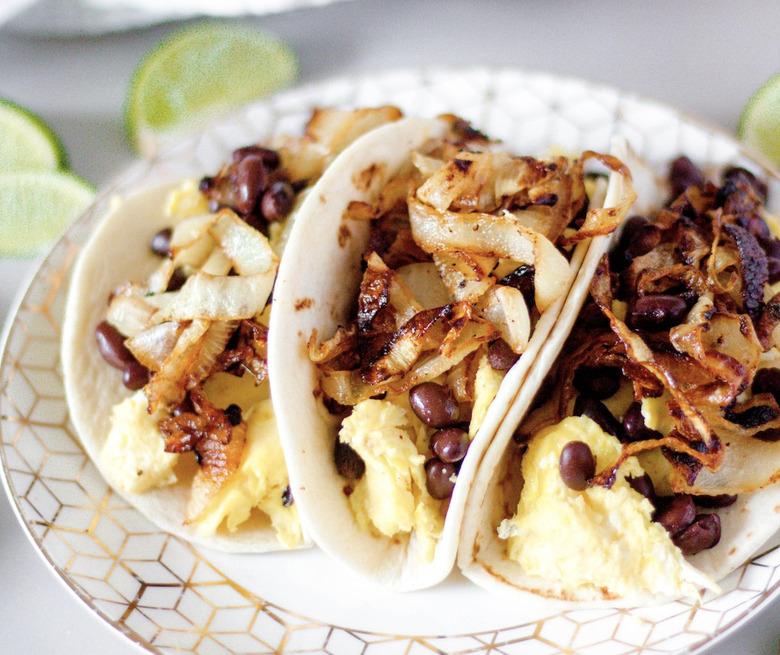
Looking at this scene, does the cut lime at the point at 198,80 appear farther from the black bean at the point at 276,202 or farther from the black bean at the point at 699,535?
the black bean at the point at 699,535

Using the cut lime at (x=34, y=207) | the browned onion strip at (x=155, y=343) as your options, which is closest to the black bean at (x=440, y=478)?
the browned onion strip at (x=155, y=343)

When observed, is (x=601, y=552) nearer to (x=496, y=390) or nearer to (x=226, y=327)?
(x=496, y=390)

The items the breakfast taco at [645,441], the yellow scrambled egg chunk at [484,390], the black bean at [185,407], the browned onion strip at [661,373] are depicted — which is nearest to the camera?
the browned onion strip at [661,373]

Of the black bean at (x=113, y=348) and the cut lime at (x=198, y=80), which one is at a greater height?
the cut lime at (x=198, y=80)

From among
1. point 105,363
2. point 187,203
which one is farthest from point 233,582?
point 187,203

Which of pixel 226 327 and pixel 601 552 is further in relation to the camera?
pixel 226 327

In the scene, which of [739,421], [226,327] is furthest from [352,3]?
[739,421]

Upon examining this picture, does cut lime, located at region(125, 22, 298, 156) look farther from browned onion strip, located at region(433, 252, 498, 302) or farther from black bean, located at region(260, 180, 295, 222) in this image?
browned onion strip, located at region(433, 252, 498, 302)
